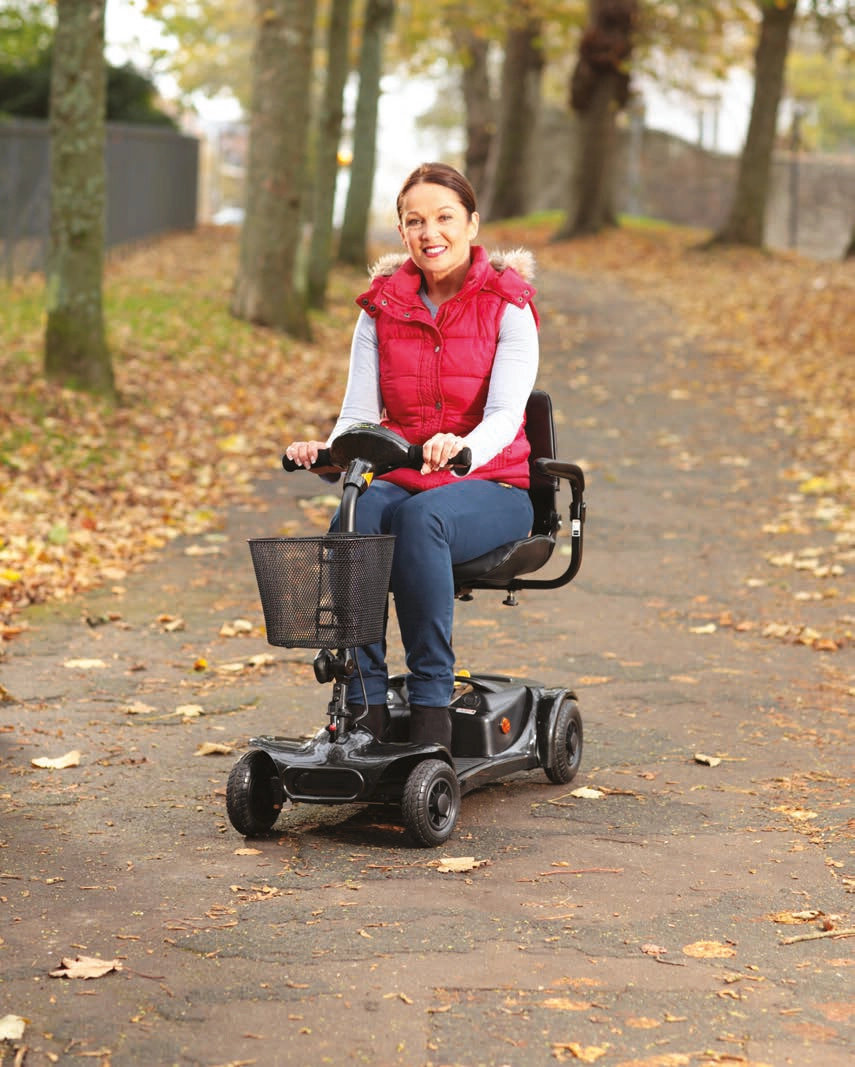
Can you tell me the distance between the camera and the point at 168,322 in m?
17.2

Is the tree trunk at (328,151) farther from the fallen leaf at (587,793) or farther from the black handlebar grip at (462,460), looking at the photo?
the black handlebar grip at (462,460)

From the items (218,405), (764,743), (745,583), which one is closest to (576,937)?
(764,743)

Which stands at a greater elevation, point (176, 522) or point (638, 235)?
point (638, 235)

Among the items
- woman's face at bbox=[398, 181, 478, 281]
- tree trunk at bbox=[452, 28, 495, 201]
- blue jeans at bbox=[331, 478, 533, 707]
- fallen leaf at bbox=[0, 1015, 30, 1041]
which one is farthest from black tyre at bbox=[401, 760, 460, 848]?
tree trunk at bbox=[452, 28, 495, 201]

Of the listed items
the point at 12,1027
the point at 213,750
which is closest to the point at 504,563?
the point at 213,750

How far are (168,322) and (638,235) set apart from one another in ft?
52.1

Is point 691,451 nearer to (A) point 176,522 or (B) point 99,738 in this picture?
(A) point 176,522

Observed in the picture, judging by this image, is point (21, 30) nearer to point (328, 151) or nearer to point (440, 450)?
point (328, 151)

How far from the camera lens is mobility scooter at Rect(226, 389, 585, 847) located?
4418mm

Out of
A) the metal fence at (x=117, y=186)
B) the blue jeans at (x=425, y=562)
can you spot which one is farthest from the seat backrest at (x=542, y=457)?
the metal fence at (x=117, y=186)

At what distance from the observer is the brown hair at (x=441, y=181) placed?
200 inches

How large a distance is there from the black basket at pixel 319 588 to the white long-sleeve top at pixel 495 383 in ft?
1.86

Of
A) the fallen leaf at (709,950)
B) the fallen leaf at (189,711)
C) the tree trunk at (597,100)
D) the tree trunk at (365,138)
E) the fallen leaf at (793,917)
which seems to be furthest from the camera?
the tree trunk at (597,100)

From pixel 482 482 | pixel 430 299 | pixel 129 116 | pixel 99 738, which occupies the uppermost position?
pixel 129 116
